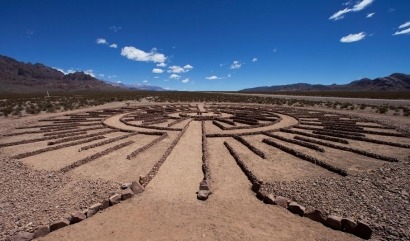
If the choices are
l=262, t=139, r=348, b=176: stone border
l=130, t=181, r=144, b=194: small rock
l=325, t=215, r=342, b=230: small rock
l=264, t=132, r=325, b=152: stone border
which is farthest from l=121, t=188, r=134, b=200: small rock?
l=264, t=132, r=325, b=152: stone border

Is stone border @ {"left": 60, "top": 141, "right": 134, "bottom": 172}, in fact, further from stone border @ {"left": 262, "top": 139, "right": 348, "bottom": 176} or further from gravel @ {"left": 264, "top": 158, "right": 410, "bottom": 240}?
stone border @ {"left": 262, "top": 139, "right": 348, "bottom": 176}

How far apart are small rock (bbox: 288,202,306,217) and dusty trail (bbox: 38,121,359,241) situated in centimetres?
22

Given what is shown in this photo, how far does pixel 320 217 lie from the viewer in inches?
332

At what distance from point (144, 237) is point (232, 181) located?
5.23 m

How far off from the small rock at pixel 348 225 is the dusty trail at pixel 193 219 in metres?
0.21

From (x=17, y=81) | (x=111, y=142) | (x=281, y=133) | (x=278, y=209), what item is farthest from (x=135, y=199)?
(x=17, y=81)

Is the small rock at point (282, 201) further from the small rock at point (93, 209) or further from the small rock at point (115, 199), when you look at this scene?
the small rock at point (93, 209)

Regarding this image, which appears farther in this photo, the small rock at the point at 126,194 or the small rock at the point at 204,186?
the small rock at the point at 204,186

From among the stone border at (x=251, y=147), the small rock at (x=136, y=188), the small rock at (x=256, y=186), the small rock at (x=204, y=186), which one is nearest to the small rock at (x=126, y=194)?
the small rock at (x=136, y=188)

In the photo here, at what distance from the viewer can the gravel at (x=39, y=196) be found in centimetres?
848

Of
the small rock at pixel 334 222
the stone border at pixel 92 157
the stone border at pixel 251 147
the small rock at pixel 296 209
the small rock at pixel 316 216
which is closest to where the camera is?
the small rock at pixel 334 222

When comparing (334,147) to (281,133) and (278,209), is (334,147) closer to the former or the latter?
(281,133)

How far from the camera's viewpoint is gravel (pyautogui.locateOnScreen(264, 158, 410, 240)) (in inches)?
317

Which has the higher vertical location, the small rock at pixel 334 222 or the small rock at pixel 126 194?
the small rock at pixel 126 194
